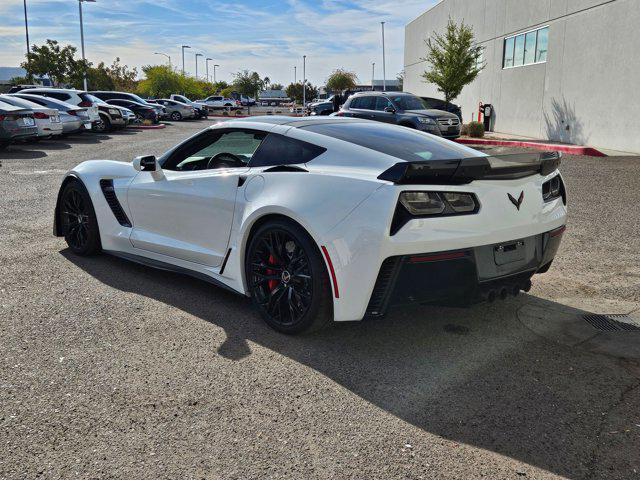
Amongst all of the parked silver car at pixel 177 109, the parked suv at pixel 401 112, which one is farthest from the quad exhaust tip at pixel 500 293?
the parked silver car at pixel 177 109

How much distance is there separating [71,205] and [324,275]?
334cm

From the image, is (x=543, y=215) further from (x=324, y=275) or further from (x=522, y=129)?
(x=522, y=129)

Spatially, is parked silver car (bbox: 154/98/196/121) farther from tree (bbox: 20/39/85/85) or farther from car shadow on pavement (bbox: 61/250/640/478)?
car shadow on pavement (bbox: 61/250/640/478)

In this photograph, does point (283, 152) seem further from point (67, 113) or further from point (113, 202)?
point (67, 113)

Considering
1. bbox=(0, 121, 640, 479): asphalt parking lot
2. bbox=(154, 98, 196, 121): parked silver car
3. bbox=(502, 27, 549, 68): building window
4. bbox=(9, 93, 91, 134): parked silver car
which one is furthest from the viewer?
bbox=(154, 98, 196, 121): parked silver car

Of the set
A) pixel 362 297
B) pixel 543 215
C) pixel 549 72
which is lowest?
pixel 362 297

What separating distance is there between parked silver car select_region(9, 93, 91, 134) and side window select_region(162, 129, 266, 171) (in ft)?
59.3

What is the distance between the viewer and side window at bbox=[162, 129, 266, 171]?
463 cm

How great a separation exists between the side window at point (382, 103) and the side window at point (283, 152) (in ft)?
47.7

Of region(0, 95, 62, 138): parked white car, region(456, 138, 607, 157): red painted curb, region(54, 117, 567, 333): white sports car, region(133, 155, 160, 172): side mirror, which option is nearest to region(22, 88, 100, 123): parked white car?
region(0, 95, 62, 138): parked white car

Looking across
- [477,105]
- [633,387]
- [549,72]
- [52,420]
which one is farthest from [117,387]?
[477,105]

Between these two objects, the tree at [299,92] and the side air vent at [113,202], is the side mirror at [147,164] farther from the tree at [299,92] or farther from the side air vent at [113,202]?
the tree at [299,92]

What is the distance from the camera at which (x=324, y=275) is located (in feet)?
12.1

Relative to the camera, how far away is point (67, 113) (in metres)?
21.8
